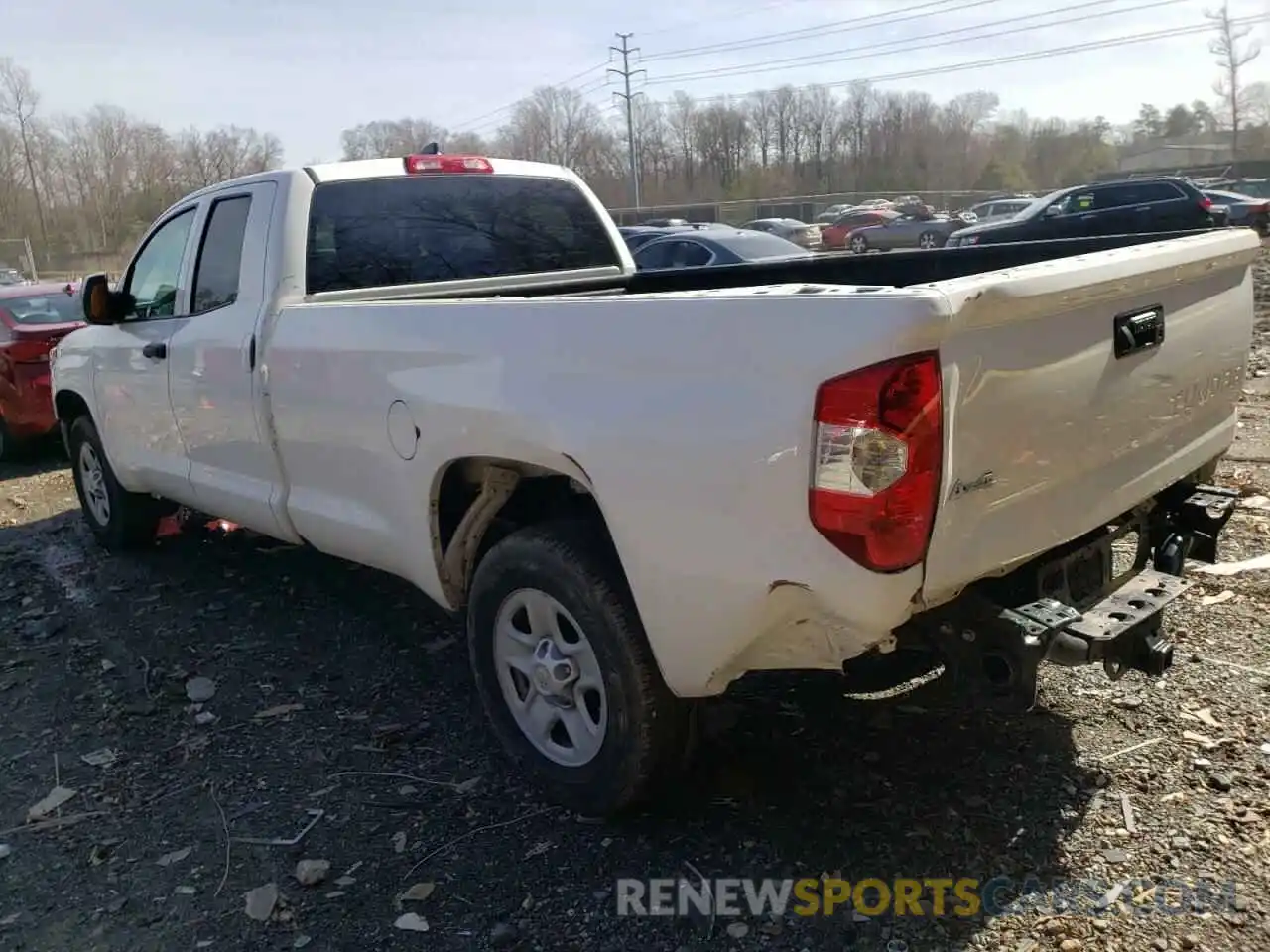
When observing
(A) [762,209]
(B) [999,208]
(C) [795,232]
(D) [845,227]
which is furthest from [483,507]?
(A) [762,209]

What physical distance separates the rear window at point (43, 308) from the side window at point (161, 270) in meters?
4.62

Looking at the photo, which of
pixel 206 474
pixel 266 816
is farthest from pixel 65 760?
pixel 206 474

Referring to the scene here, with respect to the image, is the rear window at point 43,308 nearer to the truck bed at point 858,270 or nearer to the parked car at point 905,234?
the truck bed at point 858,270

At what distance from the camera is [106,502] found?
249 inches

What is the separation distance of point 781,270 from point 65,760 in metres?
3.62

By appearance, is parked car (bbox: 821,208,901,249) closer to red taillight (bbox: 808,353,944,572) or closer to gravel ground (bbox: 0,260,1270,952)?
gravel ground (bbox: 0,260,1270,952)

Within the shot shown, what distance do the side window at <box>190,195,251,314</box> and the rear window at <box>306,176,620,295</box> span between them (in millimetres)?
432

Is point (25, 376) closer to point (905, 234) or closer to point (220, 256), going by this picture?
point (220, 256)

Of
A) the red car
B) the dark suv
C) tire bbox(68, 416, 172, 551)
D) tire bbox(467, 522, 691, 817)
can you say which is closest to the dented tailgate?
tire bbox(467, 522, 691, 817)

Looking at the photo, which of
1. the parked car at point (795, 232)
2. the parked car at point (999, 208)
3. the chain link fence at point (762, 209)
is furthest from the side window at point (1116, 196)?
the chain link fence at point (762, 209)

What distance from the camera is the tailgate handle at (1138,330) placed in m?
2.74

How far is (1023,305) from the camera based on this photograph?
2389 millimetres

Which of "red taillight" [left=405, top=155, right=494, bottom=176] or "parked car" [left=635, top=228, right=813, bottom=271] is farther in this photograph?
"parked car" [left=635, top=228, right=813, bottom=271]

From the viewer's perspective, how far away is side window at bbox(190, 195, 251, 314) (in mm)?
4598
